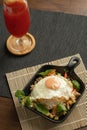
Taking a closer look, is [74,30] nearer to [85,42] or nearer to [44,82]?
[85,42]

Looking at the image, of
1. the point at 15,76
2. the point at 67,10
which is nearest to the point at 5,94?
the point at 15,76

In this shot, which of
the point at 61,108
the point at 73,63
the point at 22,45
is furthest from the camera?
the point at 22,45

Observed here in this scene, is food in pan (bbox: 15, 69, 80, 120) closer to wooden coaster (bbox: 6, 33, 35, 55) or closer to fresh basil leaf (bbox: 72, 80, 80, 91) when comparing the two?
fresh basil leaf (bbox: 72, 80, 80, 91)

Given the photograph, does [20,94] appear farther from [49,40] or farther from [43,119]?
[49,40]

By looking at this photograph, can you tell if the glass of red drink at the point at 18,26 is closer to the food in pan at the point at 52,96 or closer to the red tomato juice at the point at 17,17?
the red tomato juice at the point at 17,17

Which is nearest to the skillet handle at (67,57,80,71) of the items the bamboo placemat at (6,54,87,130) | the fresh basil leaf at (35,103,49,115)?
the bamboo placemat at (6,54,87,130)

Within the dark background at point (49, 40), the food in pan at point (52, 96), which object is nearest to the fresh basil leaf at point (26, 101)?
the food in pan at point (52, 96)

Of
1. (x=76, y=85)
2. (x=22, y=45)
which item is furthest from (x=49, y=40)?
(x=76, y=85)

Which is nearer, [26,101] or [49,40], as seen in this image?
[26,101]

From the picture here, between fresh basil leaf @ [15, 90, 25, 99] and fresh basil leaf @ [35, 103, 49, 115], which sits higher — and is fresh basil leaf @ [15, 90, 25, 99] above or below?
above
